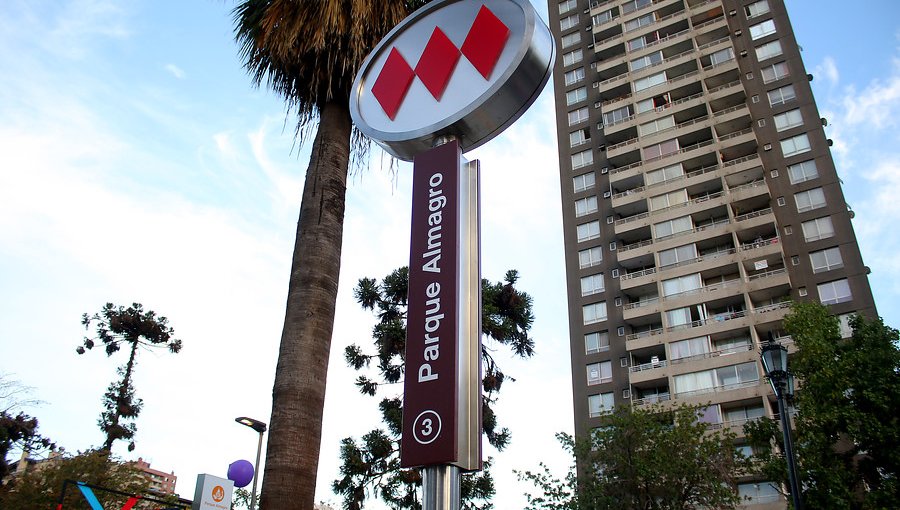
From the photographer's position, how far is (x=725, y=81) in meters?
53.5

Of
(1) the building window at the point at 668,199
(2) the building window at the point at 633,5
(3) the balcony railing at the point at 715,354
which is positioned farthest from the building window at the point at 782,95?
(3) the balcony railing at the point at 715,354

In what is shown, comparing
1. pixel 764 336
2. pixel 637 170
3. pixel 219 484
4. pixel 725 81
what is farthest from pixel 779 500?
pixel 219 484

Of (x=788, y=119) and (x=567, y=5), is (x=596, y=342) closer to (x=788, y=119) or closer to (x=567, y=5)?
(x=788, y=119)

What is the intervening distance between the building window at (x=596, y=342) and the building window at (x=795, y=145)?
1774 centimetres

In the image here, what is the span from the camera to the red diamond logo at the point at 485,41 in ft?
14.0

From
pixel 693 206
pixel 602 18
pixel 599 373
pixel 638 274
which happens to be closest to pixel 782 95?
pixel 693 206

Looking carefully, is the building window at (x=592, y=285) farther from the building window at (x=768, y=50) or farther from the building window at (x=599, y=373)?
the building window at (x=768, y=50)

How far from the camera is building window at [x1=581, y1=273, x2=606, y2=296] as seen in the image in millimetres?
50344

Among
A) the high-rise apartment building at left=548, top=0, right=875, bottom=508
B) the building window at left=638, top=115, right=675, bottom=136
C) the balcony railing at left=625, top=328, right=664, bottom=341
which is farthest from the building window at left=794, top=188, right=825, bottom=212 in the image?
the balcony railing at left=625, top=328, right=664, bottom=341

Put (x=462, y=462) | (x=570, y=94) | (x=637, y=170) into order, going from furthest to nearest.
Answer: (x=570, y=94) < (x=637, y=170) < (x=462, y=462)

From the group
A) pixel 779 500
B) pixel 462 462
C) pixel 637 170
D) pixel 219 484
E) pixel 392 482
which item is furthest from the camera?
pixel 637 170

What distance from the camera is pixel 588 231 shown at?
53219mm

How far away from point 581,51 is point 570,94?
4.35 meters

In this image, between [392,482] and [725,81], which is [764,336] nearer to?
[725,81]
